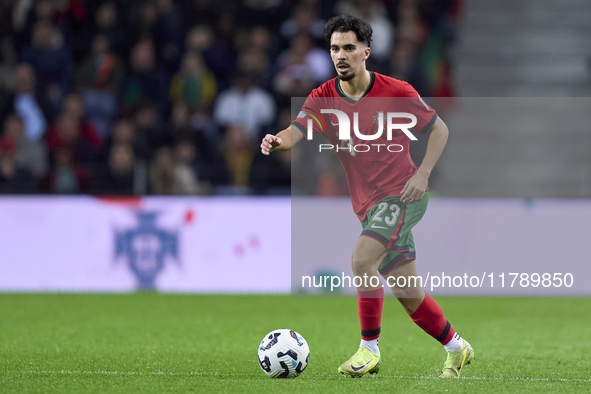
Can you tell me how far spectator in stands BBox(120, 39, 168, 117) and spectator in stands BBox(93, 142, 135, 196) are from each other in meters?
1.24

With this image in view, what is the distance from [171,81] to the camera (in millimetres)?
12148

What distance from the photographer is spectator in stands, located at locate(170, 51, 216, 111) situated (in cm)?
1188

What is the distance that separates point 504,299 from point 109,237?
445 cm

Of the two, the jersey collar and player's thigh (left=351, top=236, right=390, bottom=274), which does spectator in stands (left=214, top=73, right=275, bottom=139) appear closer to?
the jersey collar

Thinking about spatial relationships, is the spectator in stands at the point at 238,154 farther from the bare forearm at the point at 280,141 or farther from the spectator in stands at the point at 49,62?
the bare forearm at the point at 280,141

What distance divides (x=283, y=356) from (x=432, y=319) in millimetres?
877

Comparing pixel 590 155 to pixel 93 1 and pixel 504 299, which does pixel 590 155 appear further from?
pixel 93 1

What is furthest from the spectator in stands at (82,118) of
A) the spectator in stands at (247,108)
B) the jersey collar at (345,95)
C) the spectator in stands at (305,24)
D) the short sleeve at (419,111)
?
the short sleeve at (419,111)

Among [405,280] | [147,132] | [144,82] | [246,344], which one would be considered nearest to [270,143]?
[405,280]

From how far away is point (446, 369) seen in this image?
205 inches

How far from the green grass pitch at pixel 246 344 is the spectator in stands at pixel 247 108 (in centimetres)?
255

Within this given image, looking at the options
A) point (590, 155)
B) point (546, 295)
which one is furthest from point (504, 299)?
point (590, 155)

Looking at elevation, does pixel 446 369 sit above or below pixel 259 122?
below

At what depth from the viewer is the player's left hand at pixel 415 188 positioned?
5.01 meters
